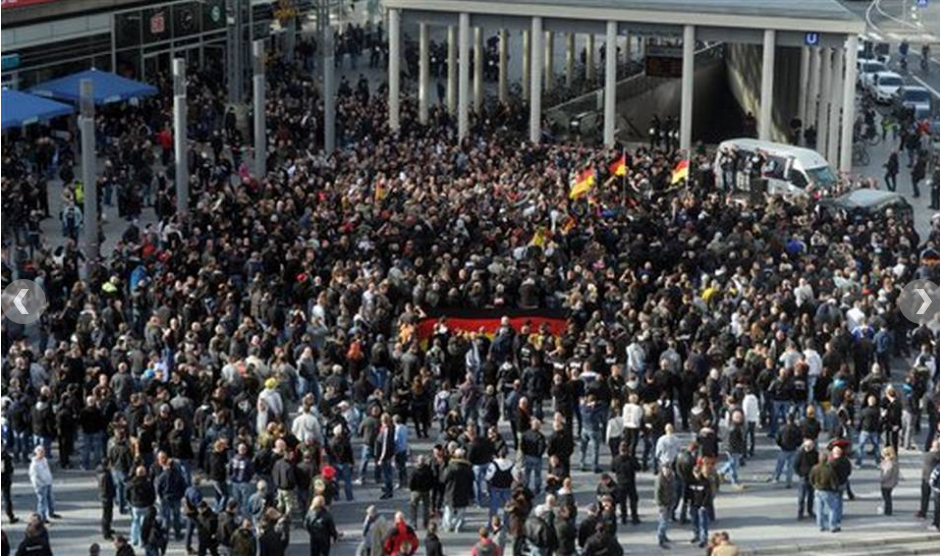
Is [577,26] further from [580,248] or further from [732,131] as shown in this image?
[580,248]

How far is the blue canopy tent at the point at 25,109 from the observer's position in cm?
4550

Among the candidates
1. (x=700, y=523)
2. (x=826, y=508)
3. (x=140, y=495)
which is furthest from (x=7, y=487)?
(x=826, y=508)

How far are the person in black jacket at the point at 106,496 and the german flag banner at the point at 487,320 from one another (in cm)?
766

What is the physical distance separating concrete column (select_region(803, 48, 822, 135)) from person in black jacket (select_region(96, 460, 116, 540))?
106 ft

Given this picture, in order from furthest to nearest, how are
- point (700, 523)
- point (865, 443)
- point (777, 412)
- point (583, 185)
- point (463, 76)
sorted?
point (463, 76) < point (583, 185) < point (777, 412) < point (865, 443) < point (700, 523)

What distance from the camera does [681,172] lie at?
42750mm

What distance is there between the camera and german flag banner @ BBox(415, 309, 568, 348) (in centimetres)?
3200

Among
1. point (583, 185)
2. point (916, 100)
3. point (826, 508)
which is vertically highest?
point (916, 100)

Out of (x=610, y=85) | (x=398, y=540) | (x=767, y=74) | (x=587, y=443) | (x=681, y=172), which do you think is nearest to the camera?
(x=398, y=540)

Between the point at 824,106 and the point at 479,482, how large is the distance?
A: 28761 mm

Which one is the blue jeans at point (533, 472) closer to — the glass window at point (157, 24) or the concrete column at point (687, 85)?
the concrete column at point (687, 85)

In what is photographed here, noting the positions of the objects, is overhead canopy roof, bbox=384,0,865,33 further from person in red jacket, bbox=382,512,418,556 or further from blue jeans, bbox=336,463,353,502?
person in red jacket, bbox=382,512,418,556

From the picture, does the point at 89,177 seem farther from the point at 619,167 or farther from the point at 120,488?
the point at 120,488

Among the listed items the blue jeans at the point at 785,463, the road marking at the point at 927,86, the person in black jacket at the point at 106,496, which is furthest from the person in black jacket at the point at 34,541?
the road marking at the point at 927,86
